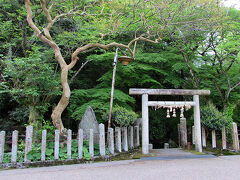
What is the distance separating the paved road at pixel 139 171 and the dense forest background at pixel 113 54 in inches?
92.9

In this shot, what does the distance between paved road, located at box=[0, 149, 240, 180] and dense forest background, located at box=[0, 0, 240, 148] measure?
2.36 metres

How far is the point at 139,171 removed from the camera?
5488mm

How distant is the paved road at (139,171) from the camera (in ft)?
16.4

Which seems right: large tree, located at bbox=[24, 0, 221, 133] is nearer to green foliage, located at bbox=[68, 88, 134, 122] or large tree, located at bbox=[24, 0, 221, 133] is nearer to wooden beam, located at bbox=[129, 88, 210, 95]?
wooden beam, located at bbox=[129, 88, 210, 95]

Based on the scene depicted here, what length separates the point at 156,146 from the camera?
13.0m

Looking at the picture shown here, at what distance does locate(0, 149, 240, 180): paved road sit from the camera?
4.99m

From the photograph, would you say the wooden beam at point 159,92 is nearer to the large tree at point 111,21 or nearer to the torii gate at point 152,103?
the torii gate at point 152,103

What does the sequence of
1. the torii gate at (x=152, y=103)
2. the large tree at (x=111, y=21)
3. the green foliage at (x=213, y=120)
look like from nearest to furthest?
the large tree at (x=111, y=21)
the torii gate at (x=152, y=103)
the green foliage at (x=213, y=120)

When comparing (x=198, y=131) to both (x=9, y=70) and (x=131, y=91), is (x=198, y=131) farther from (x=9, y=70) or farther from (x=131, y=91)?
(x=9, y=70)

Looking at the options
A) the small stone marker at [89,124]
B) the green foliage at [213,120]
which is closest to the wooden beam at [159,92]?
the green foliage at [213,120]

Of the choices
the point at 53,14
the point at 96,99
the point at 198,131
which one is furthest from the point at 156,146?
the point at 53,14

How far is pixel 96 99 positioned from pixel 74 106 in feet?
4.51

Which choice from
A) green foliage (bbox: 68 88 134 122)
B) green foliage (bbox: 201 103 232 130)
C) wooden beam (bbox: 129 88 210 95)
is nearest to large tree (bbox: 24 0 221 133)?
wooden beam (bbox: 129 88 210 95)

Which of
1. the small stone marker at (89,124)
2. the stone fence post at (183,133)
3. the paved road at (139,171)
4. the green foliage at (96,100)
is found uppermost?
the green foliage at (96,100)
